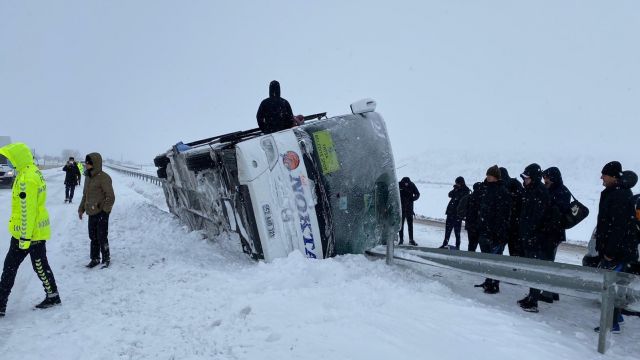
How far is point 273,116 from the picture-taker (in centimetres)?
605

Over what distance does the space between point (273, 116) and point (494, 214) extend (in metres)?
3.44

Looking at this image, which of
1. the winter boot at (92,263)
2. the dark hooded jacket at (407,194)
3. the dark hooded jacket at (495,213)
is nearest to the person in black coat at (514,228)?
the dark hooded jacket at (495,213)

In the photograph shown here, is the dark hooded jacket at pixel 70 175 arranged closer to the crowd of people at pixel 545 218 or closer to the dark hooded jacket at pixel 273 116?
the dark hooded jacket at pixel 273 116

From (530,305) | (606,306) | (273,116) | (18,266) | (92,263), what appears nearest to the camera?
(606,306)

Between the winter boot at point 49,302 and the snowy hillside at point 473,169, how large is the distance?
18.6m

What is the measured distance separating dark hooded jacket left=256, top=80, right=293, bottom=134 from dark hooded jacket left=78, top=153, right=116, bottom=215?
107 inches

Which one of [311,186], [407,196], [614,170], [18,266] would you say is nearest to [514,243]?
[614,170]

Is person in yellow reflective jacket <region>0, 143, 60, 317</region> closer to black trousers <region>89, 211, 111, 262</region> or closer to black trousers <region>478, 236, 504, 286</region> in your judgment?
black trousers <region>89, 211, 111, 262</region>

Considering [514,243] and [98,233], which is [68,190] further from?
[514,243]

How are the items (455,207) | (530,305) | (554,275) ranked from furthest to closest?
(455,207) → (530,305) → (554,275)

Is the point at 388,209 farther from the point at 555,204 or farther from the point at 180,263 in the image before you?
the point at 180,263

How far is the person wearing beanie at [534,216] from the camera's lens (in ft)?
16.3

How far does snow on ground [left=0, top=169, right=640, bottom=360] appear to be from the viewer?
10.9ft

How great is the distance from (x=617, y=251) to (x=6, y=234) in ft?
37.7
